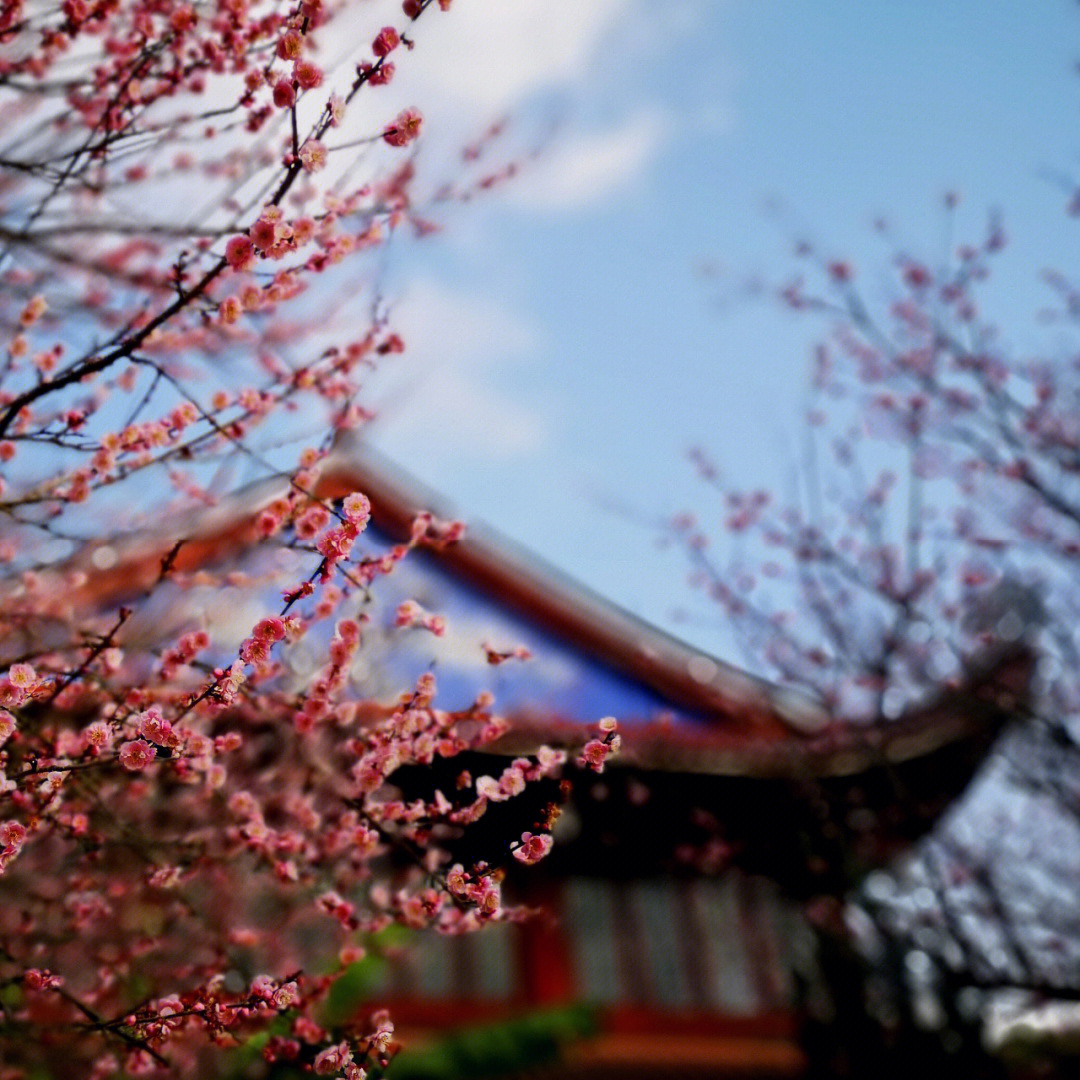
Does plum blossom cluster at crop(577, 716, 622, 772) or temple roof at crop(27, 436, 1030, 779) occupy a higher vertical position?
temple roof at crop(27, 436, 1030, 779)

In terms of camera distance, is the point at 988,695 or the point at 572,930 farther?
the point at 572,930

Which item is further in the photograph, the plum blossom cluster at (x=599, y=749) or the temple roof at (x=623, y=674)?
the temple roof at (x=623, y=674)

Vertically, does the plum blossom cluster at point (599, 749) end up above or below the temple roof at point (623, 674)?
below

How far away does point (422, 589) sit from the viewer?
35.0 ft

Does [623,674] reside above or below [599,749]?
above

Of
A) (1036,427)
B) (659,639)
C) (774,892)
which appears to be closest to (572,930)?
(774,892)

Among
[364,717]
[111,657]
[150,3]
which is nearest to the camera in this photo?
[111,657]

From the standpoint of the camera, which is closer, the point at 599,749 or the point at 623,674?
the point at 599,749

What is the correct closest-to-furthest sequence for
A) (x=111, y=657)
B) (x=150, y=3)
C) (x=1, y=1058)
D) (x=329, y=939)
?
(x=111, y=657), (x=150, y=3), (x=1, y=1058), (x=329, y=939)

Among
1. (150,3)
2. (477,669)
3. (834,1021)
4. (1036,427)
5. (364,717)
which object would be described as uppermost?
(150,3)

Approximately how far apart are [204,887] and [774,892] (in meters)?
5.31

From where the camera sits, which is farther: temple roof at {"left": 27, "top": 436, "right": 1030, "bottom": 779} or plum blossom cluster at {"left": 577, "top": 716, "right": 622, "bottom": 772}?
temple roof at {"left": 27, "top": 436, "right": 1030, "bottom": 779}

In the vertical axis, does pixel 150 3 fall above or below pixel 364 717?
above

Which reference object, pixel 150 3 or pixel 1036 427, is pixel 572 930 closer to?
pixel 1036 427
